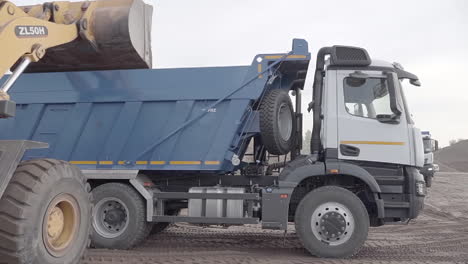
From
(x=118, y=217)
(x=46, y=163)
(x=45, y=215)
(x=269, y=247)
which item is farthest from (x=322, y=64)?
(x=45, y=215)

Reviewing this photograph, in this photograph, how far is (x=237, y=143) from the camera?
6859mm

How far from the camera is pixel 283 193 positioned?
21.5 feet

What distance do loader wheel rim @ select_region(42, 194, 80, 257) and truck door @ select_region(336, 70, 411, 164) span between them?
4068 millimetres

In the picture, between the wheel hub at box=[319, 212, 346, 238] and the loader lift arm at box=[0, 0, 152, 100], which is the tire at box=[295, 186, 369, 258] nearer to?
the wheel hub at box=[319, 212, 346, 238]

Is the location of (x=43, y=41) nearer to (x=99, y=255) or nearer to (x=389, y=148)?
(x=99, y=255)

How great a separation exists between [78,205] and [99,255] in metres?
2.48

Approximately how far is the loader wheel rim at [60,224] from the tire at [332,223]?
3.45m

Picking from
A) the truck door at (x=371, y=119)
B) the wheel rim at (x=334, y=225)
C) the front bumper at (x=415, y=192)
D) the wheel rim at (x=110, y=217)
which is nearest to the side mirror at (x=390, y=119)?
the truck door at (x=371, y=119)

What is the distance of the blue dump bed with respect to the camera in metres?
6.87

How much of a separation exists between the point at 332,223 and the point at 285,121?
1.86 m

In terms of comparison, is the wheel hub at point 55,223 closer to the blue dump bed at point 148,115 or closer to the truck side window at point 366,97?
the blue dump bed at point 148,115

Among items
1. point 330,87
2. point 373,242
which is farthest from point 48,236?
point 373,242

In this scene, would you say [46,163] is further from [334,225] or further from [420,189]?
[420,189]

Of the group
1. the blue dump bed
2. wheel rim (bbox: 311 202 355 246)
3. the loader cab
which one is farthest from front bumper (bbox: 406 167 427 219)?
the blue dump bed
